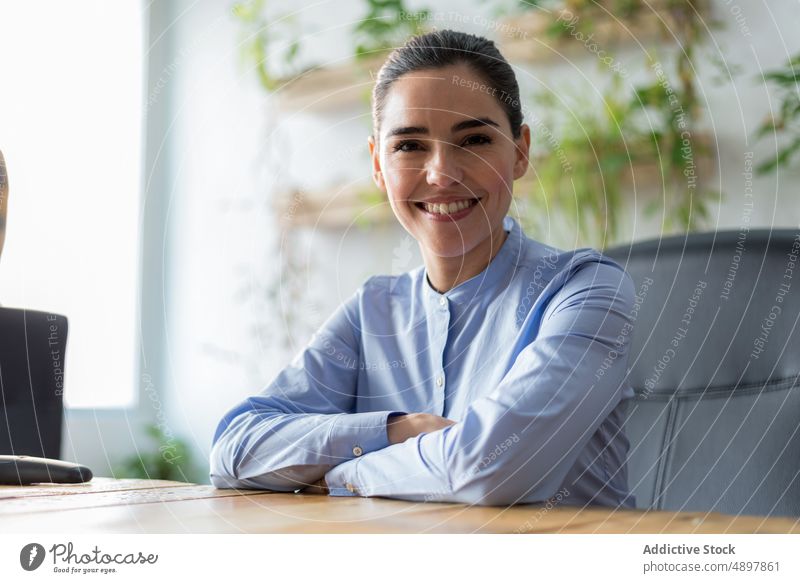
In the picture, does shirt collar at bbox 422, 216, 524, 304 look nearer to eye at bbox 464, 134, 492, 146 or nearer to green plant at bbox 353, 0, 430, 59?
eye at bbox 464, 134, 492, 146

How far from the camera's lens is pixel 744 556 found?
0.56 meters

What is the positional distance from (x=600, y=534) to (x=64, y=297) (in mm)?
975

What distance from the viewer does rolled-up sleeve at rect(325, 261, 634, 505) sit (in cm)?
65

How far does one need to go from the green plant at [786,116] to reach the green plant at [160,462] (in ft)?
4.88

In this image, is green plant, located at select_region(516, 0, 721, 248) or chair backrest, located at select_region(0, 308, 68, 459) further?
green plant, located at select_region(516, 0, 721, 248)

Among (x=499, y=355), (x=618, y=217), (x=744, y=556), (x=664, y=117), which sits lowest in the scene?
(x=744, y=556)

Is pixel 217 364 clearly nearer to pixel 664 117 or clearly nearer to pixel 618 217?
pixel 618 217

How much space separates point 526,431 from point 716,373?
34 cm

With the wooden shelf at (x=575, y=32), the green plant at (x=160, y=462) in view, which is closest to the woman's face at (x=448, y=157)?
the wooden shelf at (x=575, y=32)

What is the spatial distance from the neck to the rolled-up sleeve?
19 cm

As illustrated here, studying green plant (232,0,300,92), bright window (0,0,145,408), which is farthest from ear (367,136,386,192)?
green plant (232,0,300,92)

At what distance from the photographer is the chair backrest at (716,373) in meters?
0.85

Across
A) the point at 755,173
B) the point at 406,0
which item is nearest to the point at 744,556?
the point at 755,173

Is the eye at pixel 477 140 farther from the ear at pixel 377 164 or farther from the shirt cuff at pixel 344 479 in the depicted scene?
the shirt cuff at pixel 344 479
